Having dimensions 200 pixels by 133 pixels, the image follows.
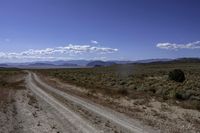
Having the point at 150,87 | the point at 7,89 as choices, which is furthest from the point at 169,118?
the point at 7,89

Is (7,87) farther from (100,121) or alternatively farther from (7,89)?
(100,121)

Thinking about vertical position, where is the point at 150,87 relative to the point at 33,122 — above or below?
below

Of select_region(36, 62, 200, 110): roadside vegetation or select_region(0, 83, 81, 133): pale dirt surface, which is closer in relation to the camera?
select_region(0, 83, 81, 133): pale dirt surface

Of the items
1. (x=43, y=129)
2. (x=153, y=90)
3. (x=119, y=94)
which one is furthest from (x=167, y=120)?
(x=153, y=90)

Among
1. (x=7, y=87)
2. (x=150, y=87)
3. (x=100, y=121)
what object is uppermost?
(x=100, y=121)

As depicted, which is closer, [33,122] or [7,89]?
[33,122]

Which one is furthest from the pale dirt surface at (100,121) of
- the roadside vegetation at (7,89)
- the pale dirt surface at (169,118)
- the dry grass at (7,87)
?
the dry grass at (7,87)

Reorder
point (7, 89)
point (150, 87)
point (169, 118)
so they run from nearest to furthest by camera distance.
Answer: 1. point (169, 118)
2. point (150, 87)
3. point (7, 89)

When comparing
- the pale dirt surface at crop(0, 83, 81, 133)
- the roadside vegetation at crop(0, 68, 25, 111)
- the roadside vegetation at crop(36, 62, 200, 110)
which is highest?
the pale dirt surface at crop(0, 83, 81, 133)

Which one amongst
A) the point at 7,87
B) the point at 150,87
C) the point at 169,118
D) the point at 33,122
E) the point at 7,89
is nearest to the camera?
the point at 33,122

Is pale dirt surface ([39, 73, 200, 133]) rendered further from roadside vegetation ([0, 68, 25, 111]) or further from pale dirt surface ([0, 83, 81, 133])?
roadside vegetation ([0, 68, 25, 111])

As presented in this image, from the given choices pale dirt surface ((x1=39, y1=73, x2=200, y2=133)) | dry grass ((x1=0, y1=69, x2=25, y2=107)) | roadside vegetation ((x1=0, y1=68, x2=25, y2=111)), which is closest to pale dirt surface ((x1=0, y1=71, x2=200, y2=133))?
pale dirt surface ((x1=39, y1=73, x2=200, y2=133))

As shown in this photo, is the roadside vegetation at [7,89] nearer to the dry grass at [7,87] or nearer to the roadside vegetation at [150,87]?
the dry grass at [7,87]

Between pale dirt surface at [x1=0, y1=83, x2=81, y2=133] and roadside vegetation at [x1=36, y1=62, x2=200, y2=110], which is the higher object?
pale dirt surface at [x1=0, y1=83, x2=81, y2=133]
